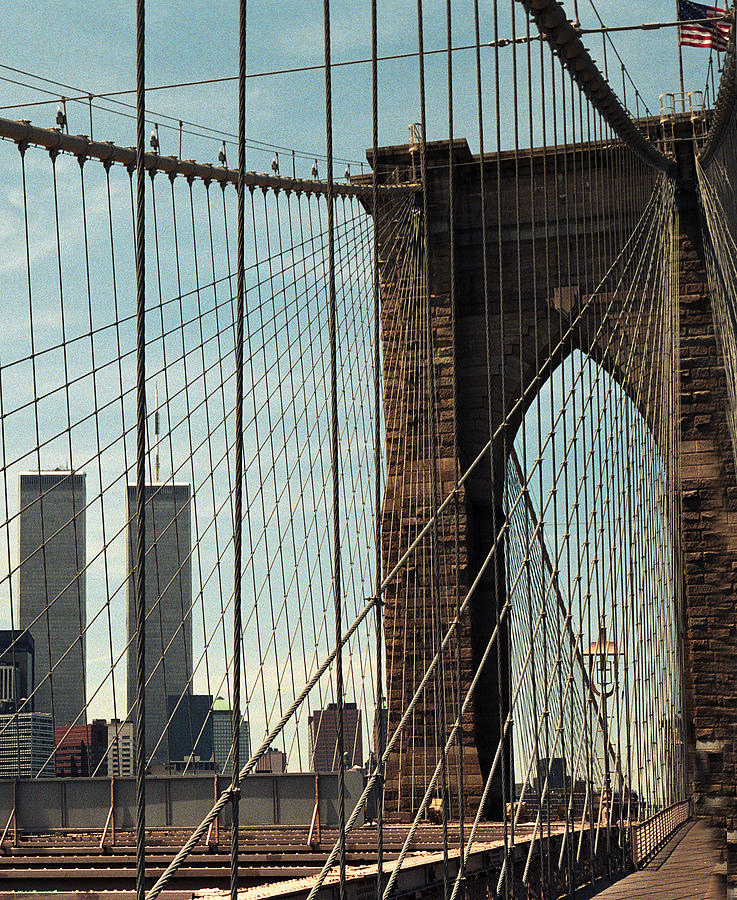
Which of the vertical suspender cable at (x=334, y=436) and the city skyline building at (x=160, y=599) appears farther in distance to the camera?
the city skyline building at (x=160, y=599)

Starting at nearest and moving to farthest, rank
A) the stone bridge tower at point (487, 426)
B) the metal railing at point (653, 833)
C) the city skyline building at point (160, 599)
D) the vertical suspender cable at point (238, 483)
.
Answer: the vertical suspender cable at point (238, 483), the metal railing at point (653, 833), the city skyline building at point (160, 599), the stone bridge tower at point (487, 426)

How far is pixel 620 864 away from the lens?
814 centimetres

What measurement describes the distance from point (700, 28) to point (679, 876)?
9879 millimetres

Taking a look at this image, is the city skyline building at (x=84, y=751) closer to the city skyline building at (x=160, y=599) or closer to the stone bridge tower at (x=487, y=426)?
the city skyline building at (x=160, y=599)

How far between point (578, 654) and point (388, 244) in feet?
27.9

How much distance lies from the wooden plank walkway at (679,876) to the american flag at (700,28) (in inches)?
332

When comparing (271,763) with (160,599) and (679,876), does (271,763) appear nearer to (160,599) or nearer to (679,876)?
(160,599)

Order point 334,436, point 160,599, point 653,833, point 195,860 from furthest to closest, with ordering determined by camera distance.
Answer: point 160,599
point 653,833
point 195,860
point 334,436

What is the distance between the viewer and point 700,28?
14.8 m

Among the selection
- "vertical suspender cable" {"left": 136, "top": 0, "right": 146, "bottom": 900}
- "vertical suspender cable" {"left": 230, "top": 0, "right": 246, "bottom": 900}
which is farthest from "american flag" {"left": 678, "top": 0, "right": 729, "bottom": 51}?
"vertical suspender cable" {"left": 136, "top": 0, "right": 146, "bottom": 900}

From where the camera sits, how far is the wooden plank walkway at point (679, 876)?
701cm

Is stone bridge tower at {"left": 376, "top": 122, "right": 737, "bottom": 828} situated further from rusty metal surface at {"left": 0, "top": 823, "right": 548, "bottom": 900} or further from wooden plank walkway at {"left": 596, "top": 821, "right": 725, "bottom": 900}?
rusty metal surface at {"left": 0, "top": 823, "right": 548, "bottom": 900}

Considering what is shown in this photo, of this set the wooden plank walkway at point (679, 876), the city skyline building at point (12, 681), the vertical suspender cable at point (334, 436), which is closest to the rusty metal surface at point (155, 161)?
the vertical suspender cable at point (334, 436)

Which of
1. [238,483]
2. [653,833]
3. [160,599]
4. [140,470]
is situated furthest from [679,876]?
[140,470]
